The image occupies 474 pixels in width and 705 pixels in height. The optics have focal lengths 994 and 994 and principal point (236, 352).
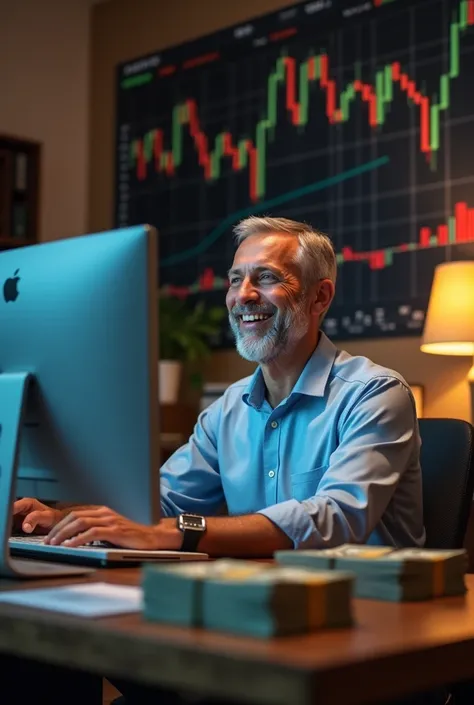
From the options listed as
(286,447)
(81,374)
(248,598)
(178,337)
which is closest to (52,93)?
(178,337)

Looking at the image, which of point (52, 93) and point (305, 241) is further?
point (52, 93)

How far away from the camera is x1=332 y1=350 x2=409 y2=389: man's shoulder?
1805mm

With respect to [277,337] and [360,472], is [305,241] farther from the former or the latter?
[360,472]

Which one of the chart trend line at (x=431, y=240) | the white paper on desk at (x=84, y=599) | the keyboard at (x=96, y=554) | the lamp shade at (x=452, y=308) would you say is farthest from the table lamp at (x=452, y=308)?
the white paper on desk at (x=84, y=599)

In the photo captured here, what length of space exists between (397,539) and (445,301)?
55.1 inches

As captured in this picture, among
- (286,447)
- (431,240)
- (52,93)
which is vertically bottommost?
(286,447)

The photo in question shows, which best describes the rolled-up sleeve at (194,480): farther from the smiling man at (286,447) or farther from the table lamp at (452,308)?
the table lamp at (452,308)

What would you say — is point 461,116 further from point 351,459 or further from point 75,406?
point 75,406

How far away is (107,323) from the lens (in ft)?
3.75

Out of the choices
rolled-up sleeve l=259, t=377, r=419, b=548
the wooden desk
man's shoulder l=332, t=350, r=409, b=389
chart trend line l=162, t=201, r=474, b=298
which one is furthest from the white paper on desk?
chart trend line l=162, t=201, r=474, b=298

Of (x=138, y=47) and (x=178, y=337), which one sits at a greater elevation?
(x=138, y=47)

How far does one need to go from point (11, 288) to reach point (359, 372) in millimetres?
794

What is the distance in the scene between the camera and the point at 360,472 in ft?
5.25

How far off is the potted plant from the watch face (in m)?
2.48
